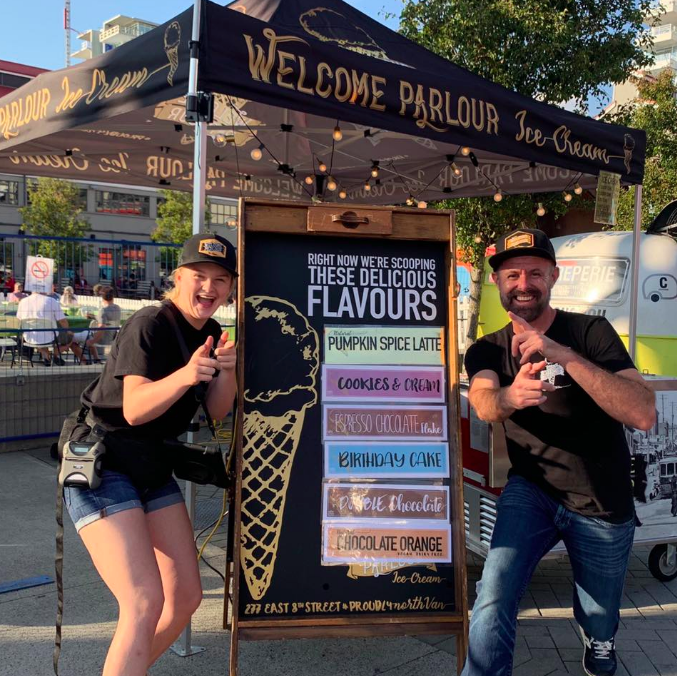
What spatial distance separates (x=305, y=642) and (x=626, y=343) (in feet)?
19.1

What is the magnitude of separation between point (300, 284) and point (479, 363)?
856 mm

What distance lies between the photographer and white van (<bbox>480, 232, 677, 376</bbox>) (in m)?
7.85

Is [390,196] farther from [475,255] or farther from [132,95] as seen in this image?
[132,95]

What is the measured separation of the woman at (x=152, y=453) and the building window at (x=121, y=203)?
45706 mm

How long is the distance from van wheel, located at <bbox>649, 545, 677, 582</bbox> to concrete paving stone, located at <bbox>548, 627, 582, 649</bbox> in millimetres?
1012

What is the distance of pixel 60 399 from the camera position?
7621 millimetres

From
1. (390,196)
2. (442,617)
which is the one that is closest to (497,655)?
(442,617)

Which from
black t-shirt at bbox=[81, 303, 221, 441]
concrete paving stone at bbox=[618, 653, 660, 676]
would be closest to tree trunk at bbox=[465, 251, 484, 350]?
concrete paving stone at bbox=[618, 653, 660, 676]

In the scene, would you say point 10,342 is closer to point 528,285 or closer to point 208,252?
point 208,252

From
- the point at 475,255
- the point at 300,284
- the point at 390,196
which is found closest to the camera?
the point at 300,284

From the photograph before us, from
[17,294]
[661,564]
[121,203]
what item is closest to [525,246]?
[661,564]

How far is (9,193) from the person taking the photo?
4088 cm

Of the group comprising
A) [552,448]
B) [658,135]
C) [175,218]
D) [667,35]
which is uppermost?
[667,35]

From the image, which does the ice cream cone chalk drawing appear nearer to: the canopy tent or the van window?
the canopy tent
